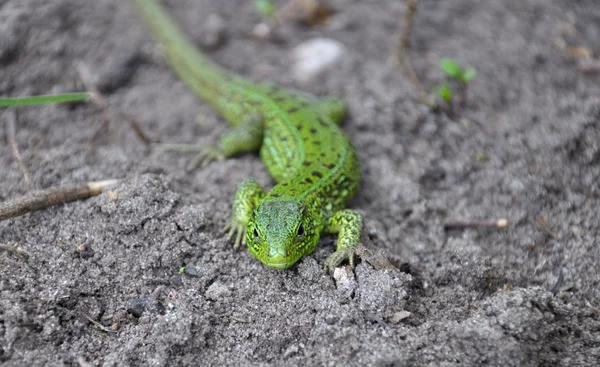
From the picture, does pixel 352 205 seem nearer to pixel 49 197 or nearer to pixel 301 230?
Answer: pixel 301 230

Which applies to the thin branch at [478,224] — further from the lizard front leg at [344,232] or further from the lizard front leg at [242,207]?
the lizard front leg at [242,207]

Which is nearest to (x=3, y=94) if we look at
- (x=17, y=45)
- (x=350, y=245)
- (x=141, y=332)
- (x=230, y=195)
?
(x=17, y=45)

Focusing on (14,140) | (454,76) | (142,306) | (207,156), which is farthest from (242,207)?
(454,76)

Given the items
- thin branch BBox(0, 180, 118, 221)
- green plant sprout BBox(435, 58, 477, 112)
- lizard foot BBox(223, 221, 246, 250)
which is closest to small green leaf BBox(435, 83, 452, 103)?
green plant sprout BBox(435, 58, 477, 112)

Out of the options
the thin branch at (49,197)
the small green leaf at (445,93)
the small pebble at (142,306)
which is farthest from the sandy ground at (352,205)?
the small green leaf at (445,93)

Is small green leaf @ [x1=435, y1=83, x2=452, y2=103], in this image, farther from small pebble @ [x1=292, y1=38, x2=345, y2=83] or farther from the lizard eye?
the lizard eye

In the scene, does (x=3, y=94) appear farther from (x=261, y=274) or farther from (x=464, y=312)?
(x=464, y=312)
